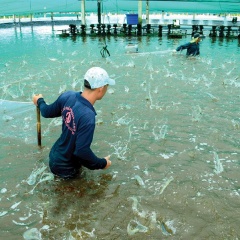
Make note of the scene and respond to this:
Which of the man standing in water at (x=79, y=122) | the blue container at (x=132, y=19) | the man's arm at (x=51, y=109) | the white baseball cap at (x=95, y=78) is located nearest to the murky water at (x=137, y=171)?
the man standing in water at (x=79, y=122)

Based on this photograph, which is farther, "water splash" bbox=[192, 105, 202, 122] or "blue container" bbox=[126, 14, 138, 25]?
"blue container" bbox=[126, 14, 138, 25]

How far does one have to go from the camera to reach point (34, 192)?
370 cm

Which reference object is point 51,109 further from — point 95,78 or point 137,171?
point 137,171

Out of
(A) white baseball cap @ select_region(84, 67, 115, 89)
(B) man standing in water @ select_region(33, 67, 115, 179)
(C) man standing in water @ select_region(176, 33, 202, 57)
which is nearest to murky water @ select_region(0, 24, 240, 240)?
(B) man standing in water @ select_region(33, 67, 115, 179)

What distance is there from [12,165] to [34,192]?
89cm

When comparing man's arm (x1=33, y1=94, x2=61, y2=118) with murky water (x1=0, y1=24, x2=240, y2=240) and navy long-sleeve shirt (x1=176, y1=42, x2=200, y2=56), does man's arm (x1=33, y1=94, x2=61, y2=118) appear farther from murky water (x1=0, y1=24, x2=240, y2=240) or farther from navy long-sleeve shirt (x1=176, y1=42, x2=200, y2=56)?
navy long-sleeve shirt (x1=176, y1=42, x2=200, y2=56)

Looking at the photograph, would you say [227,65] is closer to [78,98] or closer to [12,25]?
[78,98]

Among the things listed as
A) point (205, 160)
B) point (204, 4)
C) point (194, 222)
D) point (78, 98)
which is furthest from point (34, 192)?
point (204, 4)

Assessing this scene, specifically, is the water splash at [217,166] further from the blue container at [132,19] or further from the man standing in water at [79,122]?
the blue container at [132,19]

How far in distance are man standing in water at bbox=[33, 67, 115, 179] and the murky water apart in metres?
0.42

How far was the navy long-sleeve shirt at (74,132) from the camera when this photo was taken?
3.18 m

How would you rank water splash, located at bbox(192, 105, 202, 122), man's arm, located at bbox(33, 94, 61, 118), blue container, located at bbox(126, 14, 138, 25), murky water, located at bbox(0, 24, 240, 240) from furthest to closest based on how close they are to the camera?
blue container, located at bbox(126, 14, 138, 25) → water splash, located at bbox(192, 105, 202, 122) → man's arm, located at bbox(33, 94, 61, 118) → murky water, located at bbox(0, 24, 240, 240)

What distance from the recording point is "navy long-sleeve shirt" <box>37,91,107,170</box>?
3176 mm

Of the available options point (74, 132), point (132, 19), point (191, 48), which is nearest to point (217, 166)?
point (74, 132)
